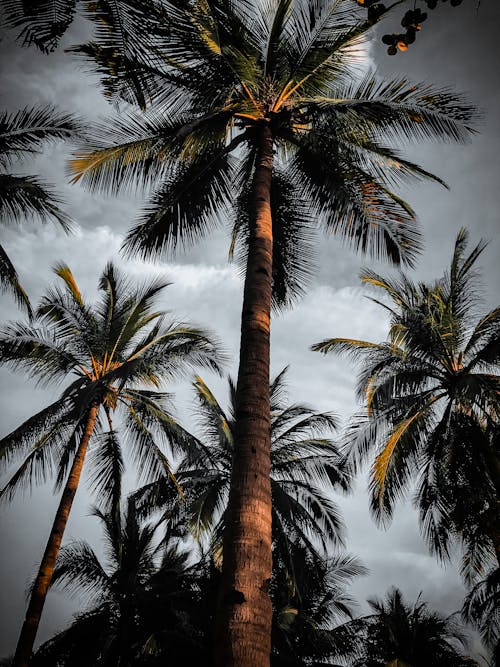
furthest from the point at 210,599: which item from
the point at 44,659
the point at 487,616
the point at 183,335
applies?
the point at 487,616

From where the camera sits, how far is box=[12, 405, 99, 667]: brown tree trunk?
808 cm

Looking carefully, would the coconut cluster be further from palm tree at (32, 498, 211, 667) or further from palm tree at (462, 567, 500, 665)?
palm tree at (462, 567, 500, 665)

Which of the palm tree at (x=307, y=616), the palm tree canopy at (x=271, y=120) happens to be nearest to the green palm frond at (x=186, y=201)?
the palm tree canopy at (x=271, y=120)

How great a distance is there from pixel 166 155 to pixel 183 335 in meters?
4.98

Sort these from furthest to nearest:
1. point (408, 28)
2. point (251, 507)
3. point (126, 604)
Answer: point (126, 604)
point (251, 507)
point (408, 28)

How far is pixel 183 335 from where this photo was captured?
11.3 meters

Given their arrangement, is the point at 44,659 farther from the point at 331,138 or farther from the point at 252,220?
the point at 331,138

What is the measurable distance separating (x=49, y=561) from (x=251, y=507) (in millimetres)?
7100

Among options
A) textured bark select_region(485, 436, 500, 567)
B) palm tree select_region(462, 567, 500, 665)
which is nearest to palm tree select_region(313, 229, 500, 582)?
textured bark select_region(485, 436, 500, 567)

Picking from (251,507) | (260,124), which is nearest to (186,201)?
(260,124)

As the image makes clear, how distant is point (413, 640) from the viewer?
15.1 metres

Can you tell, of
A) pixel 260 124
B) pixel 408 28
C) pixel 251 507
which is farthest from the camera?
pixel 260 124

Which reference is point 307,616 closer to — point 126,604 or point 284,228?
point 126,604

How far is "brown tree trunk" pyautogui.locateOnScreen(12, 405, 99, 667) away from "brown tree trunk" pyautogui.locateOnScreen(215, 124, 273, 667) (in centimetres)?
677
